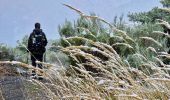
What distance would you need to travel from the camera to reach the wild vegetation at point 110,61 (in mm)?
3428

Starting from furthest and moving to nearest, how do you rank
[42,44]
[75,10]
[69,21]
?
[69,21]
[42,44]
[75,10]

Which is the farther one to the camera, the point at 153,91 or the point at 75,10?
the point at 153,91

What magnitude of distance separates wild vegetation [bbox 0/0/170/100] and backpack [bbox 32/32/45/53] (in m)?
0.52

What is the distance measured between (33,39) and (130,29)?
2.94 meters

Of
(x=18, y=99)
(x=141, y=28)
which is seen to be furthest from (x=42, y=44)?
(x=18, y=99)

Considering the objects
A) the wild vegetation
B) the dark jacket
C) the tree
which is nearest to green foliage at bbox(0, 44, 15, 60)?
→ the wild vegetation

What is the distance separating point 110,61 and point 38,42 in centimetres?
1309

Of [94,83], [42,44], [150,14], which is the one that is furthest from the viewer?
[150,14]

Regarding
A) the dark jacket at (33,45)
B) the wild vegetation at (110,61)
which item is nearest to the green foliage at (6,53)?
the wild vegetation at (110,61)

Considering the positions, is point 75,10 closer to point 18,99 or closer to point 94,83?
point 94,83

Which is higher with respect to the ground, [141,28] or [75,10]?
[75,10]

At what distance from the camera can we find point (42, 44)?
17.3 meters

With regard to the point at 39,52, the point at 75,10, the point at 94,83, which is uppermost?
the point at 75,10

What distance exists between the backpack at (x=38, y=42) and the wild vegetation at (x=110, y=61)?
1.71 feet
